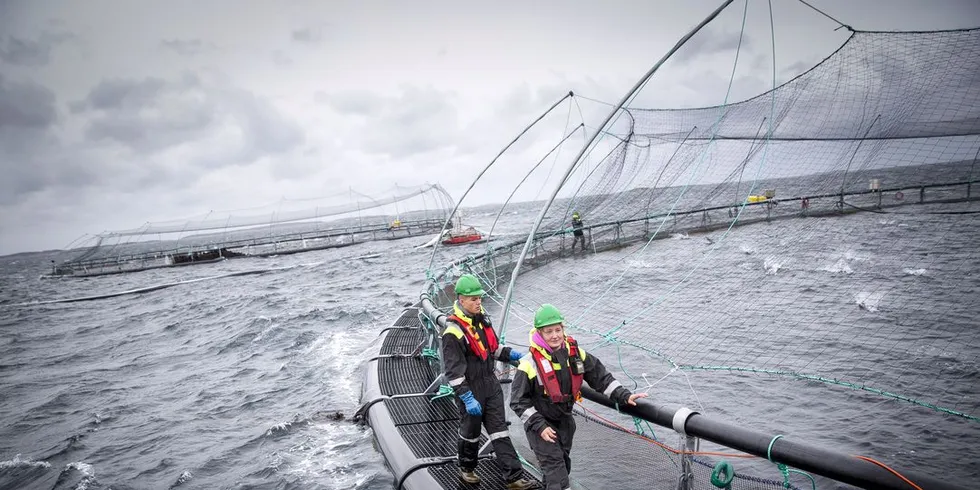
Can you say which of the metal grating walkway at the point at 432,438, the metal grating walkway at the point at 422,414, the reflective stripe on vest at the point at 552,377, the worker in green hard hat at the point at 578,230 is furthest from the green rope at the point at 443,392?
the worker in green hard hat at the point at 578,230

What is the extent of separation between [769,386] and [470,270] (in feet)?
25.5

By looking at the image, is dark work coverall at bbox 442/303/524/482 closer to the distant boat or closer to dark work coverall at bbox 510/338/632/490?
dark work coverall at bbox 510/338/632/490

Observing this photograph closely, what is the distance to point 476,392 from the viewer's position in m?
4.55

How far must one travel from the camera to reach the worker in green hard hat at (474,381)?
4340 millimetres

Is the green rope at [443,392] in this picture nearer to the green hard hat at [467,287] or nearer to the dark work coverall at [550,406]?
the green hard hat at [467,287]

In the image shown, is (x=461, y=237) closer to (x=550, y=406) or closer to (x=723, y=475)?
(x=550, y=406)

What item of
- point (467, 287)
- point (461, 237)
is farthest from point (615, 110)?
point (461, 237)

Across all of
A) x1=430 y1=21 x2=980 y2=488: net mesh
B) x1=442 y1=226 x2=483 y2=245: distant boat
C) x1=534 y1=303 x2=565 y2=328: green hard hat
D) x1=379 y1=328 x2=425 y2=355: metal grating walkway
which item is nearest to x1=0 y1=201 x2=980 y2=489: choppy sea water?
x1=430 y1=21 x2=980 y2=488: net mesh

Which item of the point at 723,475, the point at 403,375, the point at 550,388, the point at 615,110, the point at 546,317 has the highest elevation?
the point at 615,110

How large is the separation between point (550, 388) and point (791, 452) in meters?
1.57

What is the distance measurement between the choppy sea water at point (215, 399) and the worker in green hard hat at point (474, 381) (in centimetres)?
88

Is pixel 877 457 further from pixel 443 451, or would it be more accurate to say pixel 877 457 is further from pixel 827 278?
pixel 827 278

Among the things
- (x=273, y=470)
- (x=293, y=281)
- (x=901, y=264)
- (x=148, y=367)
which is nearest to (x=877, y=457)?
(x=273, y=470)

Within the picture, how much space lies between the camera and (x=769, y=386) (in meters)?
8.80
